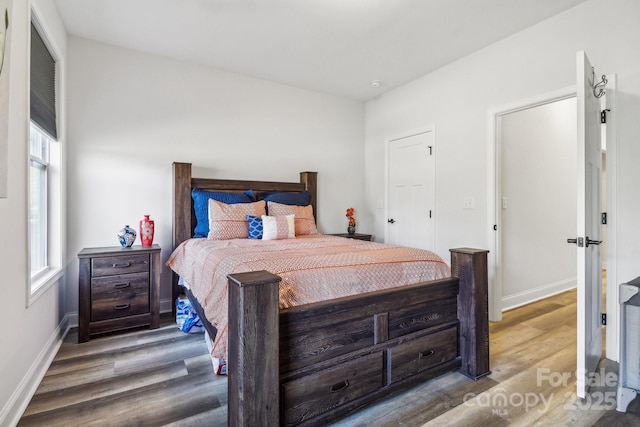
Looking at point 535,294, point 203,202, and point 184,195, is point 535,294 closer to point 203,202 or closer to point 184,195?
point 203,202

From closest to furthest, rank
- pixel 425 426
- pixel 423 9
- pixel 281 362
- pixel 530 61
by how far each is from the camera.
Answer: pixel 281 362 < pixel 425 426 < pixel 423 9 < pixel 530 61

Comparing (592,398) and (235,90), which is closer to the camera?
(592,398)

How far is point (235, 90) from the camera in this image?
145 inches

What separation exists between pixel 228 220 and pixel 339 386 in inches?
75.8

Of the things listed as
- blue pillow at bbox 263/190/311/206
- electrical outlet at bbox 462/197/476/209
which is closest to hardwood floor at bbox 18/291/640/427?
electrical outlet at bbox 462/197/476/209

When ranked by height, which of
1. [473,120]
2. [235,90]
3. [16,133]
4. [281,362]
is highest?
[235,90]

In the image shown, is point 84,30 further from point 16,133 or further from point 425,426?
point 425,426

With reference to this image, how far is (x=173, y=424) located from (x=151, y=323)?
1.45m

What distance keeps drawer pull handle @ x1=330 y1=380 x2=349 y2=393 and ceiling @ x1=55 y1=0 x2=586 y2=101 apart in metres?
2.56

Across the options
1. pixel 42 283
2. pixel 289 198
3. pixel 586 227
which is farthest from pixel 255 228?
pixel 586 227

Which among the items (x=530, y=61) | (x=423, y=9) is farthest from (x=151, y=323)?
(x=530, y=61)

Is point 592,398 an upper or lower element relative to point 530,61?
lower

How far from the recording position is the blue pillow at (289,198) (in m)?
3.60

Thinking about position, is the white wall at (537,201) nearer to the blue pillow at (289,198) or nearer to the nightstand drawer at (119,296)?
the blue pillow at (289,198)
